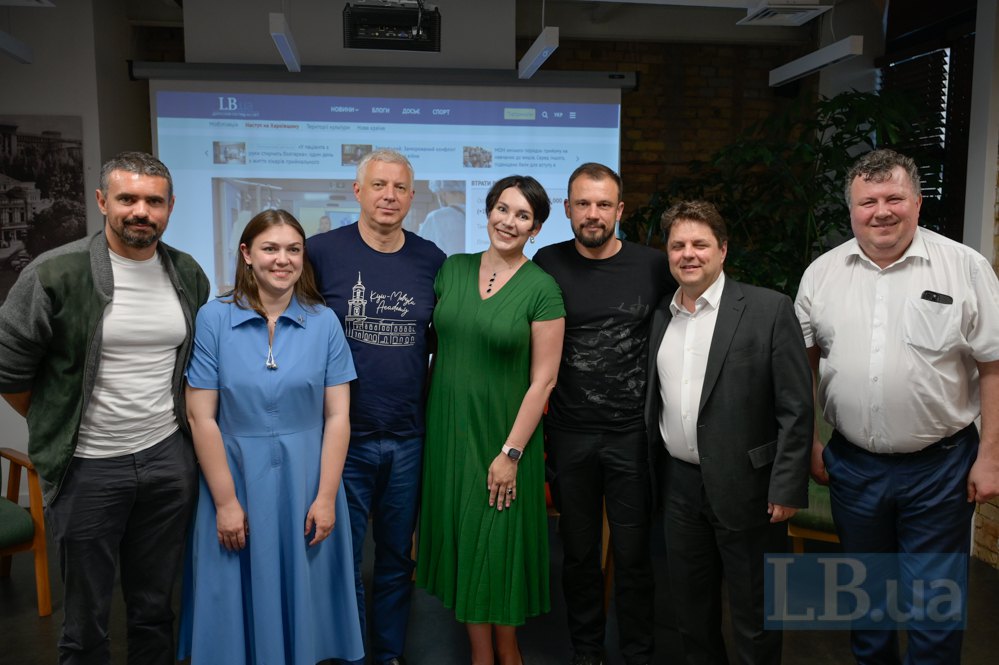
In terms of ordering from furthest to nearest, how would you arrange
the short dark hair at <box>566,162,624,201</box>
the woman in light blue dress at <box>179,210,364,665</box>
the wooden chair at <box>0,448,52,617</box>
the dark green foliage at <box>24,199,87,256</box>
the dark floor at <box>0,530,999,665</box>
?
the dark green foliage at <box>24,199,87,256</box>, the wooden chair at <box>0,448,52,617</box>, the dark floor at <box>0,530,999,665</box>, the short dark hair at <box>566,162,624,201</box>, the woman in light blue dress at <box>179,210,364,665</box>

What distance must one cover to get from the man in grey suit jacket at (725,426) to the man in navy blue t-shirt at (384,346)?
756mm

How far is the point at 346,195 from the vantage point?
4.35 metres

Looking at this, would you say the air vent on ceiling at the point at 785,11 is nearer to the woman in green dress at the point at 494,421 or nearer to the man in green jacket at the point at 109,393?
the woman in green dress at the point at 494,421

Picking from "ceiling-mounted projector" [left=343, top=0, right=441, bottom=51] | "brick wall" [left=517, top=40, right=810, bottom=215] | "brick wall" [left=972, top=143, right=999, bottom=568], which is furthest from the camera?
"brick wall" [left=517, top=40, right=810, bottom=215]

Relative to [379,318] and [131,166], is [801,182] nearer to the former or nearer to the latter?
[379,318]

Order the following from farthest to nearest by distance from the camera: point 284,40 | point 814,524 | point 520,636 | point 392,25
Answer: point 392,25
point 284,40
point 814,524
point 520,636

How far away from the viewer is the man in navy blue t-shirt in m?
2.28

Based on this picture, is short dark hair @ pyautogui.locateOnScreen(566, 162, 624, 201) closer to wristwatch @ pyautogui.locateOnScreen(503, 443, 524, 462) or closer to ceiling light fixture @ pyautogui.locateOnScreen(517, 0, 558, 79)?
wristwatch @ pyautogui.locateOnScreen(503, 443, 524, 462)

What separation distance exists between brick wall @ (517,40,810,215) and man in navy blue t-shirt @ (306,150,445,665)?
11.9ft

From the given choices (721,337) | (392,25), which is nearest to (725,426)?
(721,337)

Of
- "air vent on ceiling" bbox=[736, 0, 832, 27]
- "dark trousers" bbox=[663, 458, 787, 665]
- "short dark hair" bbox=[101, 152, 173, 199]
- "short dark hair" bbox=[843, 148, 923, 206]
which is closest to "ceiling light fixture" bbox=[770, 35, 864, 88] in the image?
"air vent on ceiling" bbox=[736, 0, 832, 27]

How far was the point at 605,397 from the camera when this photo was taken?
2.33 meters

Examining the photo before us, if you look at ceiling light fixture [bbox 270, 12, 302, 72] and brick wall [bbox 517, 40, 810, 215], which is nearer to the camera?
ceiling light fixture [bbox 270, 12, 302, 72]

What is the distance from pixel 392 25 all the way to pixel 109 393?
8.65 feet
